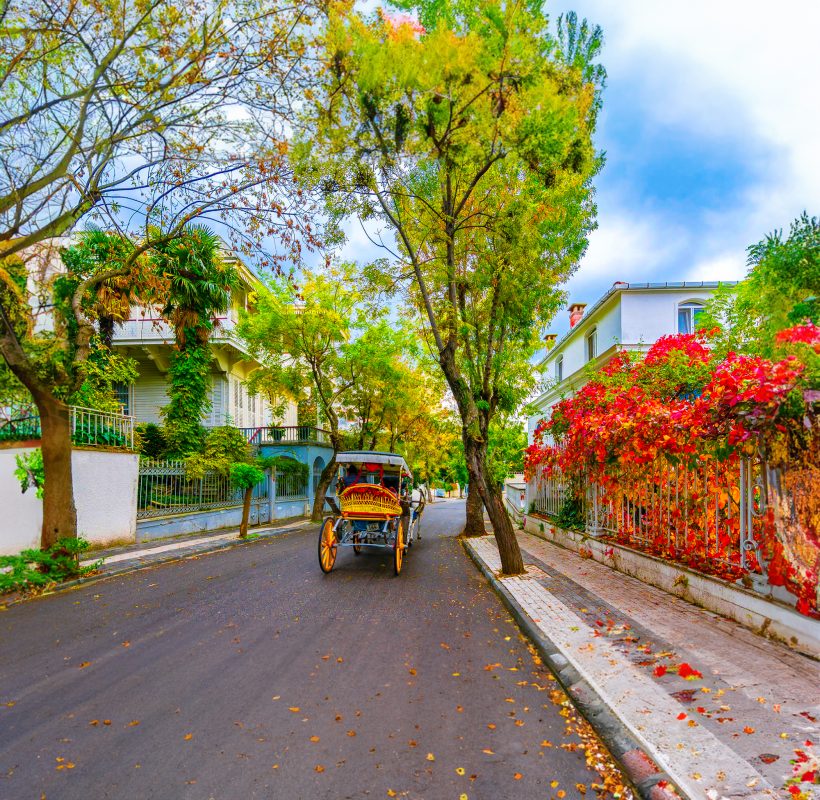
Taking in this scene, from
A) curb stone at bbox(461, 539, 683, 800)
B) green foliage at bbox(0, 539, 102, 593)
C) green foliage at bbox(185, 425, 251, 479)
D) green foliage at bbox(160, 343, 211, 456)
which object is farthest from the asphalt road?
green foliage at bbox(160, 343, 211, 456)

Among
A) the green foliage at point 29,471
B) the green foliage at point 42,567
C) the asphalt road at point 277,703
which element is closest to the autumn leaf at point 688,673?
the asphalt road at point 277,703

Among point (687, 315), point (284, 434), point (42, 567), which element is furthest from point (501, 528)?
point (284, 434)

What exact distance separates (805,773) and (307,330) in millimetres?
20145

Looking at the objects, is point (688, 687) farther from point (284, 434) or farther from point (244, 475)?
point (284, 434)

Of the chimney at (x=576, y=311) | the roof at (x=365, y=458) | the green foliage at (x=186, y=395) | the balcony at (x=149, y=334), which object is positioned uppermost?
Result: the chimney at (x=576, y=311)

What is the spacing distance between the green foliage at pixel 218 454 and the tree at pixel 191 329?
1.80 ft

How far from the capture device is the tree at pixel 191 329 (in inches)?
698

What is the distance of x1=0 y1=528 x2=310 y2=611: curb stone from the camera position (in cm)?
824

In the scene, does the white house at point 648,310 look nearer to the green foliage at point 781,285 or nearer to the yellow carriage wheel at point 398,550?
the green foliage at point 781,285

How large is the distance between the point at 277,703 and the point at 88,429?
10742 mm

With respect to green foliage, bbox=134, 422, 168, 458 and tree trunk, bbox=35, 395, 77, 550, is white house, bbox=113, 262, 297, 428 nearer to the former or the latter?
green foliage, bbox=134, 422, 168, 458

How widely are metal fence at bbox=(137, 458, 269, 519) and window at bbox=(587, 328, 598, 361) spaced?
16.2m

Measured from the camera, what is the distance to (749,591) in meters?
5.77

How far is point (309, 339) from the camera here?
21.9 m
